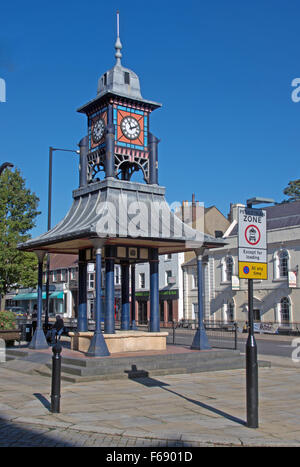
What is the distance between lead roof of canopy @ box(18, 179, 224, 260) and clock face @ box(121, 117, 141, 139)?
1915 mm

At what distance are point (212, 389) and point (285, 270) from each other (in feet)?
93.2

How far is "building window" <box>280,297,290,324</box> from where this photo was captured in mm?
38787

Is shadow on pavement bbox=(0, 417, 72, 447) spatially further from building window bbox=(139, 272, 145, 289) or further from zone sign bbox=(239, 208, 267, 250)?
building window bbox=(139, 272, 145, 289)

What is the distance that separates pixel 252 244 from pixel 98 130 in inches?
450

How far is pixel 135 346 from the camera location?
17375 mm

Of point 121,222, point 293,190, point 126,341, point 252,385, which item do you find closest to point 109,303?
point 126,341

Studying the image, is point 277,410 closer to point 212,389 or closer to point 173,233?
point 212,389

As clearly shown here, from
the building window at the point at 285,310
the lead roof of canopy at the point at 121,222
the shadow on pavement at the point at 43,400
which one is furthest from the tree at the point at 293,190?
the shadow on pavement at the point at 43,400

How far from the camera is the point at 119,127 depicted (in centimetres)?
1847

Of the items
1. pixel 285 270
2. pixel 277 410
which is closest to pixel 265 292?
pixel 285 270

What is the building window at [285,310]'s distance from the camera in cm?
3879

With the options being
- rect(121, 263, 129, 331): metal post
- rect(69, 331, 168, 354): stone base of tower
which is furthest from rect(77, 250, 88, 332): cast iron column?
rect(121, 263, 129, 331): metal post

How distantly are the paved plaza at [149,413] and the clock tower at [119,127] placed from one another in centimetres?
801

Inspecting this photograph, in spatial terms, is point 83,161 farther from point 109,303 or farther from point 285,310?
point 285,310
